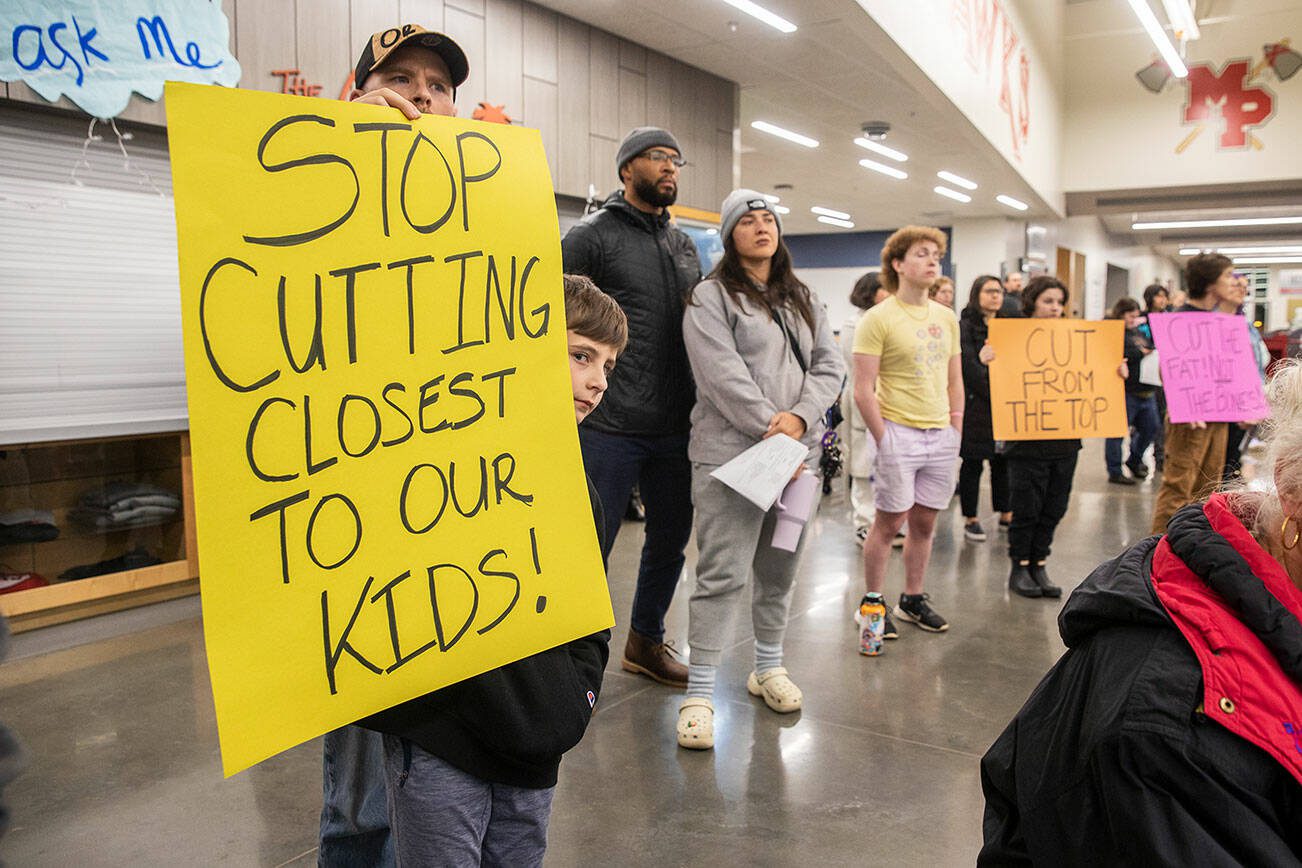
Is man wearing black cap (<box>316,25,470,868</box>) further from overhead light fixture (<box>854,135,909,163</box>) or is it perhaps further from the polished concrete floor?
overhead light fixture (<box>854,135,909,163</box>)

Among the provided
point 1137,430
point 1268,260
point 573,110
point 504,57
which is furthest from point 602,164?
point 1268,260

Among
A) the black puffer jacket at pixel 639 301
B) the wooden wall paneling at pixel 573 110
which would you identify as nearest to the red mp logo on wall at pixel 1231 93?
the wooden wall paneling at pixel 573 110

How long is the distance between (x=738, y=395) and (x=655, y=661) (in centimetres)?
101

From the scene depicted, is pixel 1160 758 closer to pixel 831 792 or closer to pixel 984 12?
pixel 831 792

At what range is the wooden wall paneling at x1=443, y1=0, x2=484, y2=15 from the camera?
196 inches

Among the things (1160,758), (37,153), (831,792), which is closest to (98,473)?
(37,153)

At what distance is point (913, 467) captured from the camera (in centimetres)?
336

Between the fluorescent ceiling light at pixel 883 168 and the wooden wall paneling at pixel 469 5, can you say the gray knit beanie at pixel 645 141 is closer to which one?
the wooden wall paneling at pixel 469 5

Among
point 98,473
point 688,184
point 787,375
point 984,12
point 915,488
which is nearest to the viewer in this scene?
point 787,375

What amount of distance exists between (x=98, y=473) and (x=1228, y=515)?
4088mm

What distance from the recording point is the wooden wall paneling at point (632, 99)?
20.8 ft

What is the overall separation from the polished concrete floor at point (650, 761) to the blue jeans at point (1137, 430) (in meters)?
4.40

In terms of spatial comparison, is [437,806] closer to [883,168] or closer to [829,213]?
[883,168]

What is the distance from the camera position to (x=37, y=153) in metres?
3.54
